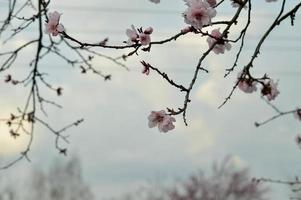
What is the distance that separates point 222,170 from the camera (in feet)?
107

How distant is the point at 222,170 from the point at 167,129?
95.9ft

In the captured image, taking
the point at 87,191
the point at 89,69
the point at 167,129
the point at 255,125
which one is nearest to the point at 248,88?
the point at 167,129

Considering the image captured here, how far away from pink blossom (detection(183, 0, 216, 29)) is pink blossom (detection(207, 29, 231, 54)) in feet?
0.36

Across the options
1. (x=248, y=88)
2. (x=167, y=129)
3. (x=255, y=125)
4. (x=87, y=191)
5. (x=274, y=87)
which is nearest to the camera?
(x=167, y=129)

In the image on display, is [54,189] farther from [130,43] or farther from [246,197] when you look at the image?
[130,43]

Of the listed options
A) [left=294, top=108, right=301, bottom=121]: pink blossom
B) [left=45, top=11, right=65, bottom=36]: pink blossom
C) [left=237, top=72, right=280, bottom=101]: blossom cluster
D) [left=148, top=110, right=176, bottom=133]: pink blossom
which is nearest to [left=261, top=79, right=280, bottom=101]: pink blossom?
[left=237, top=72, right=280, bottom=101]: blossom cluster

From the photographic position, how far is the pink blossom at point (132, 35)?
3578mm

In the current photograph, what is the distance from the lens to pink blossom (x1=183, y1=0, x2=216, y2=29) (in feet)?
11.4

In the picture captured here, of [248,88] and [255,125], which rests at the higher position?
[255,125]

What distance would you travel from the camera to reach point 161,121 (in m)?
3.82

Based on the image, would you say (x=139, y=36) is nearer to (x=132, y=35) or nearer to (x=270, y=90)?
(x=132, y=35)

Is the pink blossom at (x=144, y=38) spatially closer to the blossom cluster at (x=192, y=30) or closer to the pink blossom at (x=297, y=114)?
the blossom cluster at (x=192, y=30)

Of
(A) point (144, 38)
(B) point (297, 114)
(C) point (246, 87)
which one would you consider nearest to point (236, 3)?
(C) point (246, 87)

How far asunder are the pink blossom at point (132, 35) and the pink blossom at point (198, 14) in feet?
0.91
